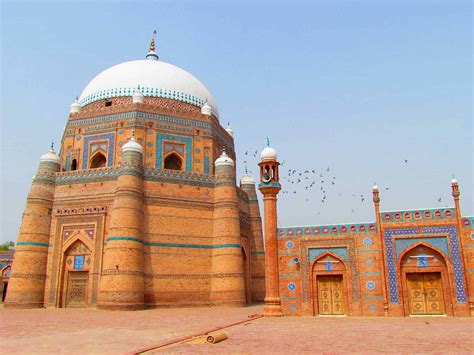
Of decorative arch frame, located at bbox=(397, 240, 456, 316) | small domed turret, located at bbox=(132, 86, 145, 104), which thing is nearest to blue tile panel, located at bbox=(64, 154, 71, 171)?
small domed turret, located at bbox=(132, 86, 145, 104)

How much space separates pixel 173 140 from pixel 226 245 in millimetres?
7221

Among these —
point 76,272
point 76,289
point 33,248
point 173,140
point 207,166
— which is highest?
point 173,140

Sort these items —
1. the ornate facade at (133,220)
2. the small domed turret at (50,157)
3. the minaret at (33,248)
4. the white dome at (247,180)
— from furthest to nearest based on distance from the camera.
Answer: the white dome at (247,180)
the small domed turret at (50,157)
the minaret at (33,248)
the ornate facade at (133,220)

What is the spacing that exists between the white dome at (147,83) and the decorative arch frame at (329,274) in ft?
50.5

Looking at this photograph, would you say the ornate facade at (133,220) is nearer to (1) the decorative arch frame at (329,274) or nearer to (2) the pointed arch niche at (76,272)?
(2) the pointed arch niche at (76,272)

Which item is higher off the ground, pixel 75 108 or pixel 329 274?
pixel 75 108

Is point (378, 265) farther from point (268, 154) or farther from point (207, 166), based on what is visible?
point (207, 166)

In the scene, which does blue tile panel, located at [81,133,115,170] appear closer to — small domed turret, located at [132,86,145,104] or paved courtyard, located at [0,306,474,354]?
small domed turret, located at [132,86,145,104]

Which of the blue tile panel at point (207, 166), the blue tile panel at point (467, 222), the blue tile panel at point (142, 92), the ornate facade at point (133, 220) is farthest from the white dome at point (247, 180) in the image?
the blue tile panel at point (467, 222)

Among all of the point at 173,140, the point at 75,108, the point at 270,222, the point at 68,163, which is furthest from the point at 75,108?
the point at 270,222

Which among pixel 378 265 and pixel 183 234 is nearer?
pixel 378 265

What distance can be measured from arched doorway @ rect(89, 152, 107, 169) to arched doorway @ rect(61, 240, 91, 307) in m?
5.36

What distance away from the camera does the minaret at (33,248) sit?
20328 millimetres

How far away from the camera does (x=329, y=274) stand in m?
15.2
